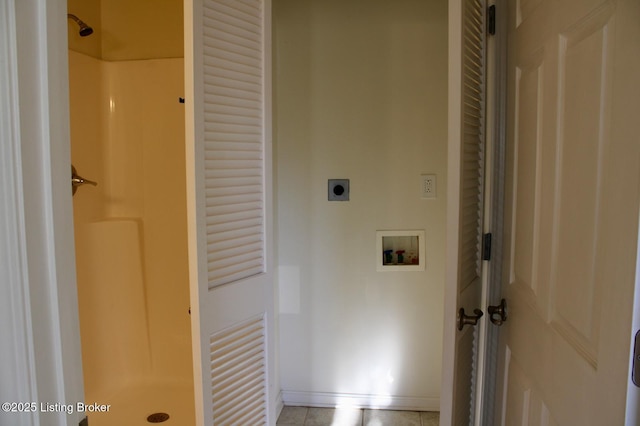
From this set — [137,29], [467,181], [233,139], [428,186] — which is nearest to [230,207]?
[233,139]

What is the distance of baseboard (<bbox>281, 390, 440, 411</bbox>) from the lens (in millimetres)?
2473

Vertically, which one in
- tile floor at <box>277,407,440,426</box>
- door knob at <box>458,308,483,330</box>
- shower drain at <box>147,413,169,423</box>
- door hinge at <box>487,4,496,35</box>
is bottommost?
tile floor at <box>277,407,440,426</box>

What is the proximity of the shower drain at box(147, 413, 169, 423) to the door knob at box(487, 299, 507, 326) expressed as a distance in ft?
5.31

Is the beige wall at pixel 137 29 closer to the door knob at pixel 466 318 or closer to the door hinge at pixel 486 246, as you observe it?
the door hinge at pixel 486 246

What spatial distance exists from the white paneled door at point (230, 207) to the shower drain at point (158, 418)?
696 mm

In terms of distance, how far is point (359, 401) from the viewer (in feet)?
8.24

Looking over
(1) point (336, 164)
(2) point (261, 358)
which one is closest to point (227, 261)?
(2) point (261, 358)

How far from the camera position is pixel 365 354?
8.13 ft

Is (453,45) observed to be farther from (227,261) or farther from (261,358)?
(261,358)

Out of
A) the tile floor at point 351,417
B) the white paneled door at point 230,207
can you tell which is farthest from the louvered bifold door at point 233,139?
the tile floor at point 351,417

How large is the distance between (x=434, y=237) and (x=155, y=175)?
1.48 m

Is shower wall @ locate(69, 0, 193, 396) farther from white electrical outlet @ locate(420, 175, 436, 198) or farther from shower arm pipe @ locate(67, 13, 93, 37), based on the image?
white electrical outlet @ locate(420, 175, 436, 198)

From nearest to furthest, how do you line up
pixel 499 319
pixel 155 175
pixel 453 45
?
pixel 453 45 < pixel 499 319 < pixel 155 175

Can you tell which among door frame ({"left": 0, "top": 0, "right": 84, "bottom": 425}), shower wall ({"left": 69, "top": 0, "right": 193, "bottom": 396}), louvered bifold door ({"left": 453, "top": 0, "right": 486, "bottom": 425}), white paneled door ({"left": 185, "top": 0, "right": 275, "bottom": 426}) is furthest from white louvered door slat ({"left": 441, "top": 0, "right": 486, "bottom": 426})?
shower wall ({"left": 69, "top": 0, "right": 193, "bottom": 396})
